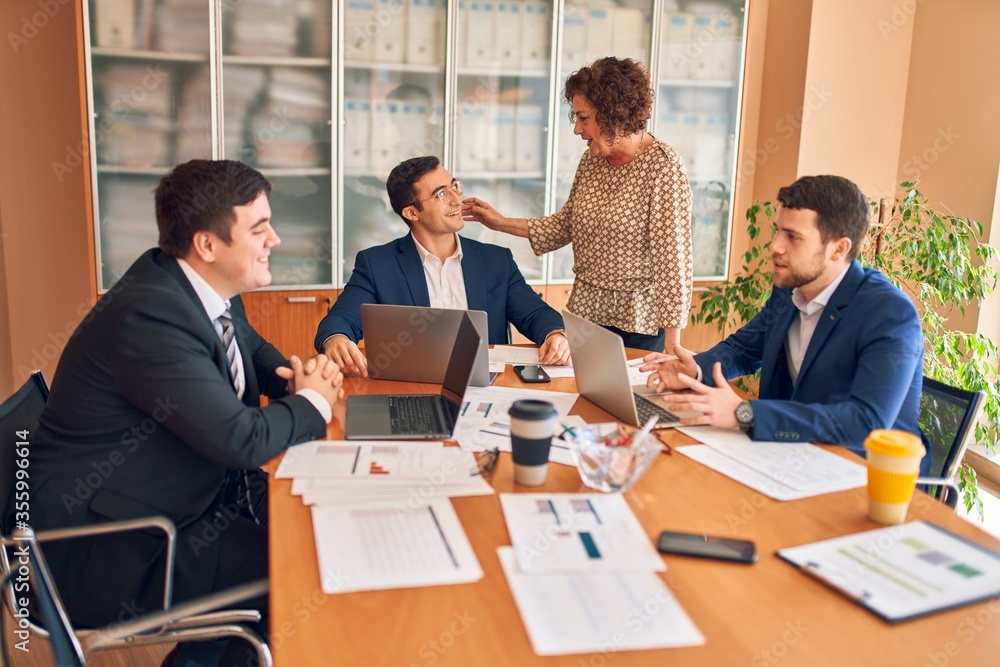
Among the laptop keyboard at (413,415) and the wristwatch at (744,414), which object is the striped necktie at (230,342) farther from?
the wristwatch at (744,414)

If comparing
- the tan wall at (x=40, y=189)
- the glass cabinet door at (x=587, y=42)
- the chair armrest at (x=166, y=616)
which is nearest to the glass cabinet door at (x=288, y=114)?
the tan wall at (x=40, y=189)

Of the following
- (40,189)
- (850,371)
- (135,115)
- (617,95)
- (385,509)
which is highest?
(617,95)

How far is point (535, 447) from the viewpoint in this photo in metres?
1.55

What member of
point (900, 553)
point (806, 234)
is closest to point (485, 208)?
point (806, 234)

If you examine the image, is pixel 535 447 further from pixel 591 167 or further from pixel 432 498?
pixel 591 167

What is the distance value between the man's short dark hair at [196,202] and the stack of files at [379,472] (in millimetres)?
513

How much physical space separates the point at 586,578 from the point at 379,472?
0.52 metres

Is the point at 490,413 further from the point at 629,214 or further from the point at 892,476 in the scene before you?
the point at 629,214

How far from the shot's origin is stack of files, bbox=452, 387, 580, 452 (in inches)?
71.2

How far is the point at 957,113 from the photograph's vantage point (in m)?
3.91

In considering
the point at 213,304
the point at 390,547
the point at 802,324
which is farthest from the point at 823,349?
the point at 213,304

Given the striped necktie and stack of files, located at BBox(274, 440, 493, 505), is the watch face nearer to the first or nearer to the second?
stack of files, located at BBox(274, 440, 493, 505)

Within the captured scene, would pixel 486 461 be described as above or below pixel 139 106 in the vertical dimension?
below

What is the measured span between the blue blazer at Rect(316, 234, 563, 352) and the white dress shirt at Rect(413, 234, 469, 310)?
1.0 inches
